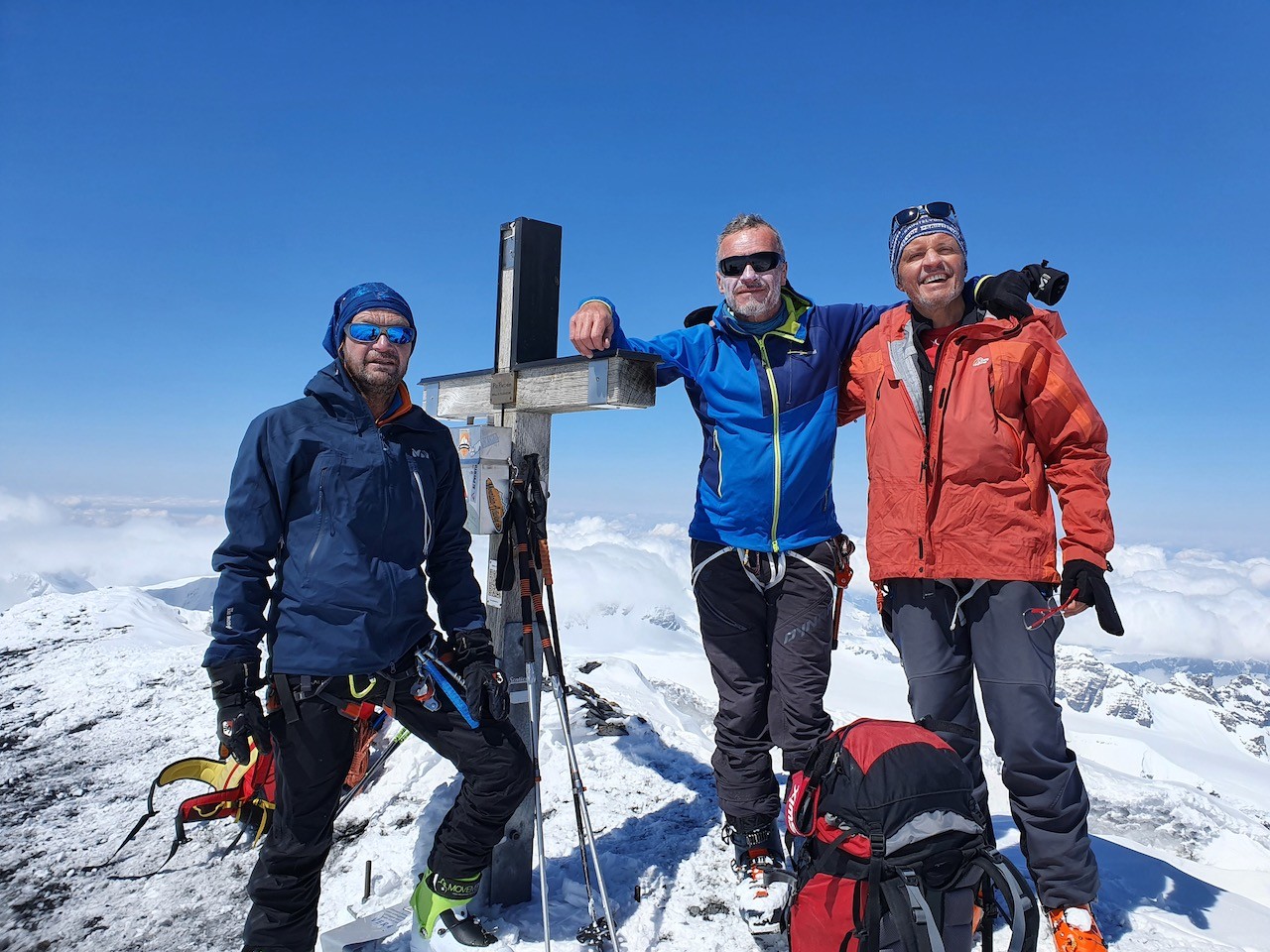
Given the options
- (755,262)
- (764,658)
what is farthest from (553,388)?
(764,658)

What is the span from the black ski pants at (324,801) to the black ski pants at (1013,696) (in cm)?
211

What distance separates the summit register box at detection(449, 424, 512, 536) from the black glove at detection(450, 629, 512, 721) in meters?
0.67

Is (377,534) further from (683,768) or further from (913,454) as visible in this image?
(683,768)

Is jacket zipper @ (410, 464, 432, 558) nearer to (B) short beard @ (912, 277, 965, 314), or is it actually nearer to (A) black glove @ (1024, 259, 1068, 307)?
(B) short beard @ (912, 277, 965, 314)

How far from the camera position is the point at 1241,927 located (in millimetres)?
3941

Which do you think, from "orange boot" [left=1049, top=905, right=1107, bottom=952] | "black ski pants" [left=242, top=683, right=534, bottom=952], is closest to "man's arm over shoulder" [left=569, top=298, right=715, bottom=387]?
"black ski pants" [left=242, top=683, right=534, bottom=952]

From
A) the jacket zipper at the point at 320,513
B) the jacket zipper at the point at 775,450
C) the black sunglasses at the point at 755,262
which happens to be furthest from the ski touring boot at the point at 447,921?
the black sunglasses at the point at 755,262

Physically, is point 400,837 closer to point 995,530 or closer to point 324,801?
point 324,801

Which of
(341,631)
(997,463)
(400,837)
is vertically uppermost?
(997,463)

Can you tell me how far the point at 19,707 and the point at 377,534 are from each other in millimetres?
7295

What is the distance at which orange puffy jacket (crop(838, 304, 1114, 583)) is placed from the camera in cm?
330

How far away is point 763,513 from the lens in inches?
154

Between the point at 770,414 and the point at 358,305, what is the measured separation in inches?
88.9

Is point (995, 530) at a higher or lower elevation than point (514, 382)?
lower
